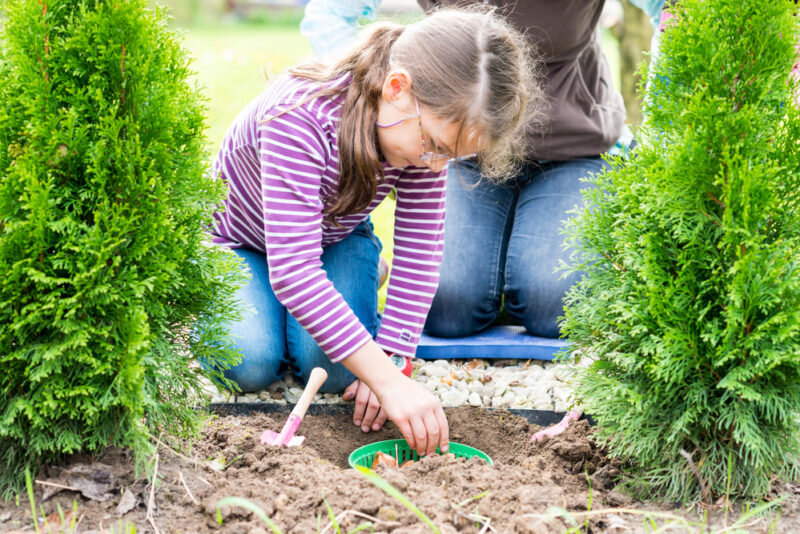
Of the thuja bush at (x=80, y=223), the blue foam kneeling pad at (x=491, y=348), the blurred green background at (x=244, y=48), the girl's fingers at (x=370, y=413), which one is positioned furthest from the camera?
the blurred green background at (x=244, y=48)

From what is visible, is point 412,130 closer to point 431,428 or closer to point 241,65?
point 431,428

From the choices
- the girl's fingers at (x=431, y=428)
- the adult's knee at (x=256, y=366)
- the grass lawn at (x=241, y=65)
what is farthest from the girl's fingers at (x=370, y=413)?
the grass lawn at (x=241, y=65)

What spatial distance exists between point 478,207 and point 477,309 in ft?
1.89

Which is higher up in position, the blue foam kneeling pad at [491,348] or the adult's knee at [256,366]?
the adult's knee at [256,366]

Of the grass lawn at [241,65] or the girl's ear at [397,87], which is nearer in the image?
the girl's ear at [397,87]

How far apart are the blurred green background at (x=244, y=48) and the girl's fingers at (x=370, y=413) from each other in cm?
110

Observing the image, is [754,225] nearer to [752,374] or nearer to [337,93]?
[752,374]

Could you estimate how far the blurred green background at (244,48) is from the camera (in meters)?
4.71

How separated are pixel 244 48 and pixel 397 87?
439 inches

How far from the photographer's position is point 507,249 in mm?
3824

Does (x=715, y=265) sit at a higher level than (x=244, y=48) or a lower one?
lower

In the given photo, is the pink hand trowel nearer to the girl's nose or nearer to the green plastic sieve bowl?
the green plastic sieve bowl

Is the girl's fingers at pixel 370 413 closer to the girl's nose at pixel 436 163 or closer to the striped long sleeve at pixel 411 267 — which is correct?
the striped long sleeve at pixel 411 267

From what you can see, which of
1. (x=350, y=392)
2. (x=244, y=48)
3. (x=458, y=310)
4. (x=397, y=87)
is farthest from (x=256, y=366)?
(x=244, y=48)
